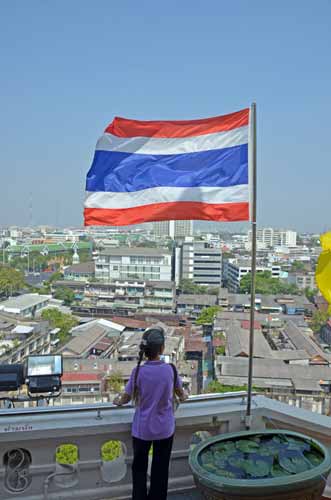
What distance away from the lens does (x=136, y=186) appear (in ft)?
6.59

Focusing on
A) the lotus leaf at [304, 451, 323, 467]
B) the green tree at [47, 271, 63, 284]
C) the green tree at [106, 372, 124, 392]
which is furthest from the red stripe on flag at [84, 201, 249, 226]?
the green tree at [47, 271, 63, 284]

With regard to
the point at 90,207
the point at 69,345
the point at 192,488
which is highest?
the point at 90,207

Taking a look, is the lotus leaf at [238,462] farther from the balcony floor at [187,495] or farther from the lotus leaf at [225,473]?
the balcony floor at [187,495]

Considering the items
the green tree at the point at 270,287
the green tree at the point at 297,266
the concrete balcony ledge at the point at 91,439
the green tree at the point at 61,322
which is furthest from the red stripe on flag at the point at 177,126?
the green tree at the point at 297,266

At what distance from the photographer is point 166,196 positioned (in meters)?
1.97

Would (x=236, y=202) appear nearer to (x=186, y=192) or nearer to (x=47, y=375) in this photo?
(x=186, y=192)

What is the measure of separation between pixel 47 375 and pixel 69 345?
15.0 metres

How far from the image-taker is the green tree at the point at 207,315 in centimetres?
2417

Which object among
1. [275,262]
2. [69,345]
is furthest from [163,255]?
[69,345]

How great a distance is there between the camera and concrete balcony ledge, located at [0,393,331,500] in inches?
61.6

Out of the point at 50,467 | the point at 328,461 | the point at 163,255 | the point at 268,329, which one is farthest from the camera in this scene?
the point at 163,255

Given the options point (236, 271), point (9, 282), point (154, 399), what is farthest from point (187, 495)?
point (236, 271)

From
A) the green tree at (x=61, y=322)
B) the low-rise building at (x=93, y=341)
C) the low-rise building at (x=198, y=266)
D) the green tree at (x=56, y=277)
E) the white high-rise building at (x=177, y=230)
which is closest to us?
the low-rise building at (x=93, y=341)

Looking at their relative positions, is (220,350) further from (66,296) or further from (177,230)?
(177,230)
